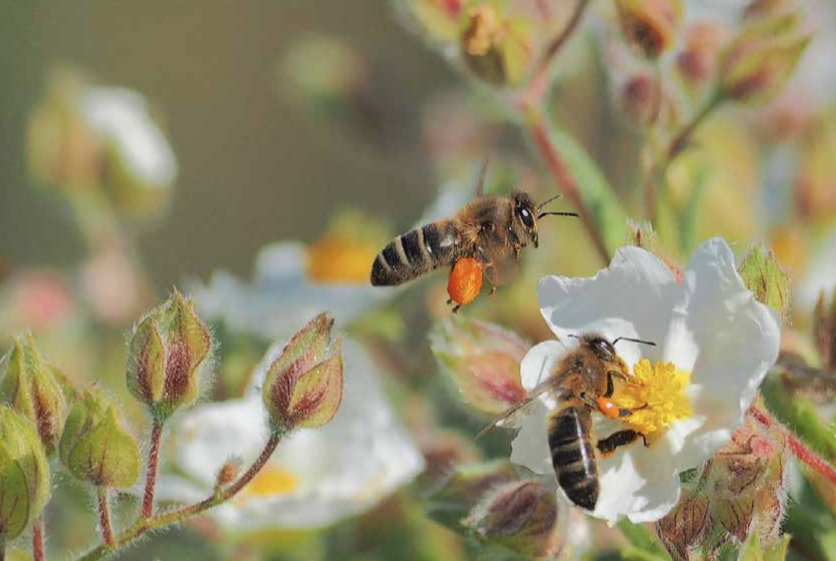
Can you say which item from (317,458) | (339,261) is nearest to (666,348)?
(317,458)

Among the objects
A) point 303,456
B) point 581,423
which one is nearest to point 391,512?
point 303,456

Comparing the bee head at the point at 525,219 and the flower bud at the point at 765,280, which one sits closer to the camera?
the flower bud at the point at 765,280

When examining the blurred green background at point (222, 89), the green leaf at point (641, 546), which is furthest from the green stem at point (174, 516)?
the blurred green background at point (222, 89)

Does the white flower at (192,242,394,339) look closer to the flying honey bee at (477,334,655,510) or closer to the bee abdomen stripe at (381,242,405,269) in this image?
the bee abdomen stripe at (381,242,405,269)

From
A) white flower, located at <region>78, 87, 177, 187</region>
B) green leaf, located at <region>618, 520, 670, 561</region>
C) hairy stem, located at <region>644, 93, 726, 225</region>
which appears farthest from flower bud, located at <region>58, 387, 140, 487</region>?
white flower, located at <region>78, 87, 177, 187</region>

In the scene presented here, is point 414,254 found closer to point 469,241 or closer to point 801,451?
point 469,241

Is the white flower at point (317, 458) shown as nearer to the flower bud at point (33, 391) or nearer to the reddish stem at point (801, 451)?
the flower bud at point (33, 391)

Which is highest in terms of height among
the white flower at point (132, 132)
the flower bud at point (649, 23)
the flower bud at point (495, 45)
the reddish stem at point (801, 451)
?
the white flower at point (132, 132)
